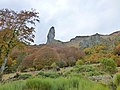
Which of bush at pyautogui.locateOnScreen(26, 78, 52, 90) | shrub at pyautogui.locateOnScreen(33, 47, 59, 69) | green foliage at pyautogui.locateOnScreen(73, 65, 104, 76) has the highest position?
shrub at pyautogui.locateOnScreen(33, 47, 59, 69)

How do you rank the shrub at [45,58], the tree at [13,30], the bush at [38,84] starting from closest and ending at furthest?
the bush at [38,84], the tree at [13,30], the shrub at [45,58]

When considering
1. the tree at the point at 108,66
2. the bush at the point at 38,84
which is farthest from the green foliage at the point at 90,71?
the bush at the point at 38,84

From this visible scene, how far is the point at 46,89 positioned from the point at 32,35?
11.8 metres

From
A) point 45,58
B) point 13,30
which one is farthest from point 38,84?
point 45,58

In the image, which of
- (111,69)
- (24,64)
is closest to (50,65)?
(24,64)

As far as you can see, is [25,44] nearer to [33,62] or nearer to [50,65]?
[50,65]

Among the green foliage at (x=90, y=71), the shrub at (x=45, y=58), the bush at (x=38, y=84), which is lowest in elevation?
the bush at (x=38, y=84)

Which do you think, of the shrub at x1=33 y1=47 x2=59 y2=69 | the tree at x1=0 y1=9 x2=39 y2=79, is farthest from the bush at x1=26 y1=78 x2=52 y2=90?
the shrub at x1=33 y1=47 x2=59 y2=69

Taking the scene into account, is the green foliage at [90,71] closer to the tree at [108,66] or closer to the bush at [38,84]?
the tree at [108,66]

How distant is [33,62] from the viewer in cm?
4541

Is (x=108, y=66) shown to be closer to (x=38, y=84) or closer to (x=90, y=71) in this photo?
(x=90, y=71)

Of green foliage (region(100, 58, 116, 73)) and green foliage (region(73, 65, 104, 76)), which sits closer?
green foliage (region(73, 65, 104, 76))

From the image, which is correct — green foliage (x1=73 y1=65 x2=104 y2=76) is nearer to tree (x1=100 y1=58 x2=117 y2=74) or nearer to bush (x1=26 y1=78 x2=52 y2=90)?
tree (x1=100 y1=58 x2=117 y2=74)

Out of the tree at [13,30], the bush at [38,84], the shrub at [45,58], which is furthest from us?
the shrub at [45,58]
